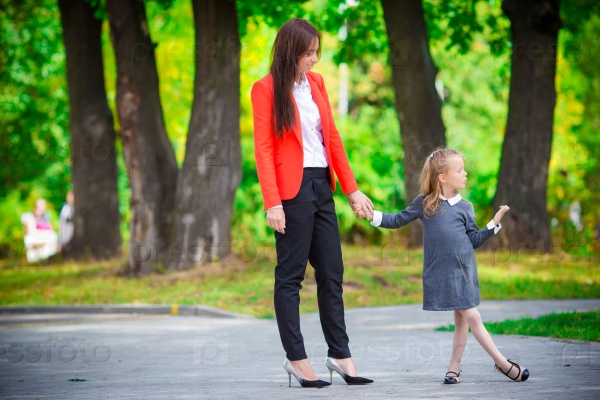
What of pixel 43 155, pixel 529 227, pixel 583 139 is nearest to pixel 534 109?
pixel 529 227

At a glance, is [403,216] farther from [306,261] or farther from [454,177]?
[306,261]

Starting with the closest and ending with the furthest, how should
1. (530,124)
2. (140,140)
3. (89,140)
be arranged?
(140,140) < (530,124) < (89,140)

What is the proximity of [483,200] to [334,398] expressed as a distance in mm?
15525

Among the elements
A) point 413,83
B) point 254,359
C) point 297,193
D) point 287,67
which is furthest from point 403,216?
point 413,83

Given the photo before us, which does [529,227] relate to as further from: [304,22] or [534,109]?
[304,22]

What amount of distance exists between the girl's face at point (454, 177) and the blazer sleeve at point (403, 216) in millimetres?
202

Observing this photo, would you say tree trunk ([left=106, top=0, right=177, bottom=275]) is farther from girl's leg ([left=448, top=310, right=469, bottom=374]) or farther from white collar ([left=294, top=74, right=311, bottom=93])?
girl's leg ([left=448, top=310, right=469, bottom=374])

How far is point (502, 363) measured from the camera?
604 centimetres

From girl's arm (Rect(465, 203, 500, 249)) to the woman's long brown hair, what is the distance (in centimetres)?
125

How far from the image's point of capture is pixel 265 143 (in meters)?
6.08

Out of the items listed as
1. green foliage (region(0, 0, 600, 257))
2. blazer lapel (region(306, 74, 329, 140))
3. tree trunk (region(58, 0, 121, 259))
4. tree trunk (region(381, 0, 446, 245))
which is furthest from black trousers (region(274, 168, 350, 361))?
tree trunk (region(58, 0, 121, 259))

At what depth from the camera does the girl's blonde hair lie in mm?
6176

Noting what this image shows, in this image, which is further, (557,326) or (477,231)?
(557,326)

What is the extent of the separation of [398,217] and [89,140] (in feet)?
47.4
